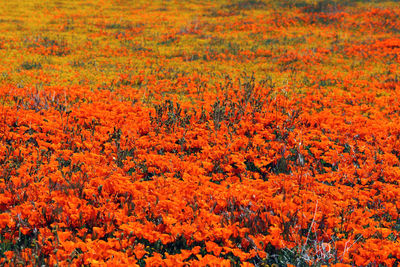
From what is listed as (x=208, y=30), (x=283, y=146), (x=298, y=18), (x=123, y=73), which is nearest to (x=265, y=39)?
(x=208, y=30)

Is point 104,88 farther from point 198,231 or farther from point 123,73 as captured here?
point 198,231

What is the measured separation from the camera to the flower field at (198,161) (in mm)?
3836

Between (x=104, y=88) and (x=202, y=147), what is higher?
(x=104, y=88)

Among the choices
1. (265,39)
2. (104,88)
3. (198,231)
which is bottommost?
(198,231)

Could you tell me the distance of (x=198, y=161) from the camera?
19.4 feet

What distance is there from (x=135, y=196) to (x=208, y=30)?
18.6 m

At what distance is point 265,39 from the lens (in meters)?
18.7

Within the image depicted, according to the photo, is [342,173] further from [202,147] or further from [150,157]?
[150,157]

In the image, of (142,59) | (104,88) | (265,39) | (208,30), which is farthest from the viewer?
(208,30)

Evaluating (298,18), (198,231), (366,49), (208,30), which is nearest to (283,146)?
(198,231)

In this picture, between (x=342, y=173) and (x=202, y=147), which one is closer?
(x=342, y=173)

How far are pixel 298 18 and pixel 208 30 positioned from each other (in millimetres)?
6568

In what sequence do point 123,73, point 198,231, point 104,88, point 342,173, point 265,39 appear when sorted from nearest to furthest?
point 198,231
point 342,173
point 104,88
point 123,73
point 265,39

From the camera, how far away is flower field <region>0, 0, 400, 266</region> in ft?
12.6
